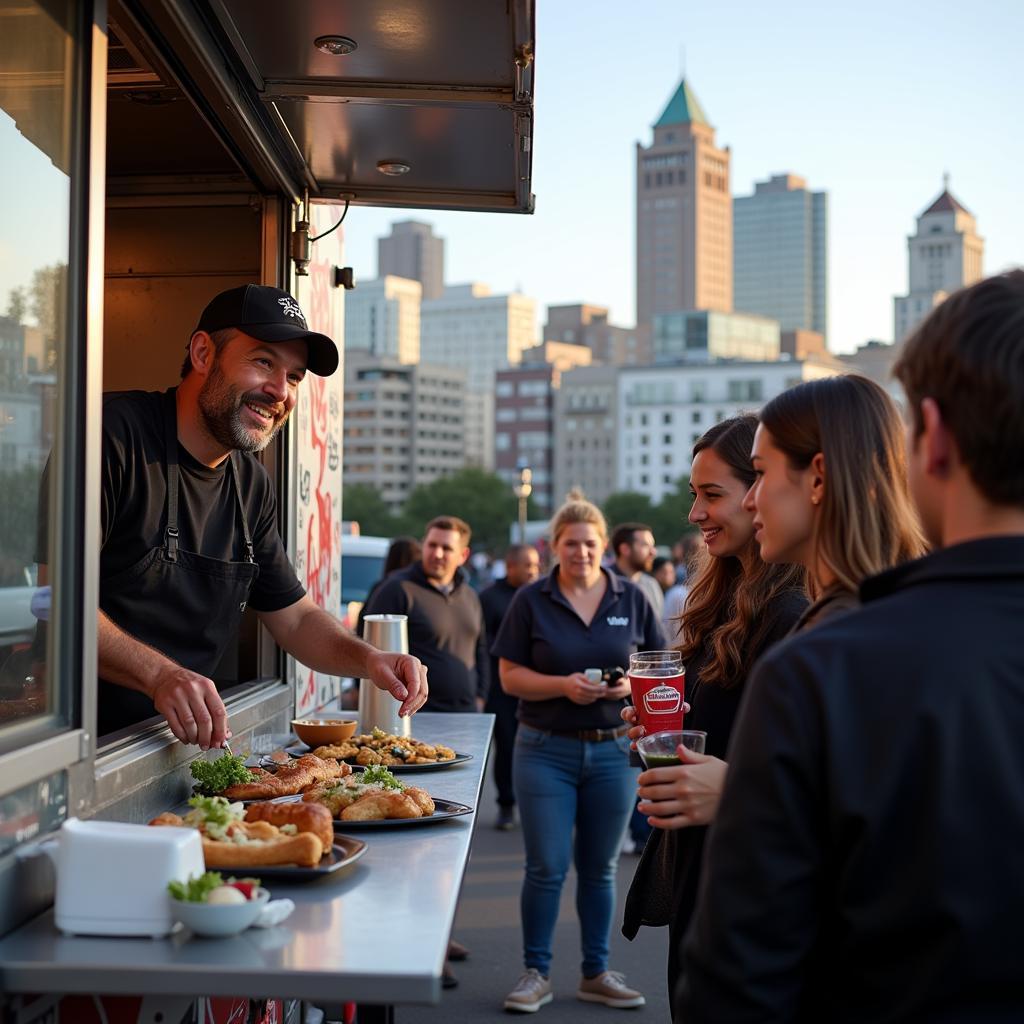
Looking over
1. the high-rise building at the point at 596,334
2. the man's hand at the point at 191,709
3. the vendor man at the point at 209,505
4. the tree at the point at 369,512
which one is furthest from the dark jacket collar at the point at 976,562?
the high-rise building at the point at 596,334

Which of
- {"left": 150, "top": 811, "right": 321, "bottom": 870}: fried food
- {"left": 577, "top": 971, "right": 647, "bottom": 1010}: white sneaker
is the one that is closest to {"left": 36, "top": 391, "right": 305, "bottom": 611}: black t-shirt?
{"left": 150, "top": 811, "right": 321, "bottom": 870}: fried food

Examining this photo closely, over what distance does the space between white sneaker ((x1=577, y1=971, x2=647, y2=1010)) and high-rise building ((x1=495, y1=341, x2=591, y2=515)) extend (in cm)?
12970

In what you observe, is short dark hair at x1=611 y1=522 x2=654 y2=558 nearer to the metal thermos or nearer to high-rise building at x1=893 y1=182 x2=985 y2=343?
the metal thermos

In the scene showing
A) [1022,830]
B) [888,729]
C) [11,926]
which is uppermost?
[888,729]

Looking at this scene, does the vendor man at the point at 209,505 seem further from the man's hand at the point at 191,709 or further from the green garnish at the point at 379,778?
the green garnish at the point at 379,778

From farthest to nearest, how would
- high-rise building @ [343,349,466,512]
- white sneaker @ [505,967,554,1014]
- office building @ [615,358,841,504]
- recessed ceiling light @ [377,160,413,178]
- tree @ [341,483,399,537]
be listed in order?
high-rise building @ [343,349,466,512]
office building @ [615,358,841,504]
tree @ [341,483,399,537]
white sneaker @ [505,967,554,1014]
recessed ceiling light @ [377,160,413,178]

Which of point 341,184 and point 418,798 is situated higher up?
A: point 341,184

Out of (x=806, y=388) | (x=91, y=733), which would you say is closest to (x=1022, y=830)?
(x=806, y=388)

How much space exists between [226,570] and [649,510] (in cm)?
9984

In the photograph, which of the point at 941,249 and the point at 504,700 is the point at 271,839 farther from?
the point at 941,249

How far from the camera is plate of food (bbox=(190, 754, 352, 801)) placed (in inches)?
128

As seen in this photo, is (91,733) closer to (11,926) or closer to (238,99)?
(11,926)

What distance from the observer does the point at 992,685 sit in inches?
62.1

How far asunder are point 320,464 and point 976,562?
178 inches
